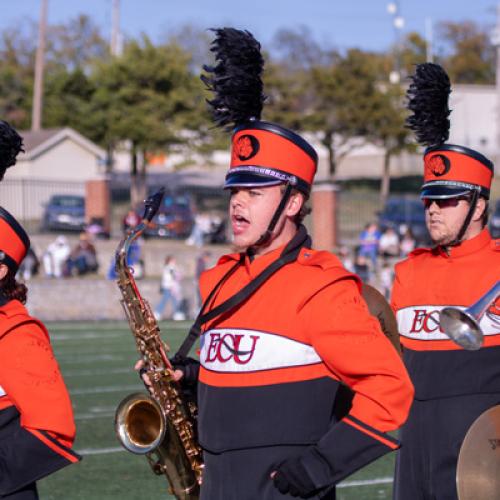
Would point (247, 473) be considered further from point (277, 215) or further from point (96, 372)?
point (96, 372)

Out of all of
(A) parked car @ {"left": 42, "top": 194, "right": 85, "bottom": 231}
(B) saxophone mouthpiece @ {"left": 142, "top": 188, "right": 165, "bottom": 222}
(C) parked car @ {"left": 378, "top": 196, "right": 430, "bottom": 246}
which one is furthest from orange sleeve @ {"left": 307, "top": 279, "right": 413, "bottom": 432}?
(C) parked car @ {"left": 378, "top": 196, "right": 430, "bottom": 246}

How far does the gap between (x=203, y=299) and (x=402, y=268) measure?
153cm

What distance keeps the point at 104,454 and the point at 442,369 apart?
4.06 metres

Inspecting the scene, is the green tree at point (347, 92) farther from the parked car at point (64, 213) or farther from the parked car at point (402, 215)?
the parked car at point (64, 213)

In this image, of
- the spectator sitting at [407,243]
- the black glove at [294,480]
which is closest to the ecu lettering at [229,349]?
the black glove at [294,480]

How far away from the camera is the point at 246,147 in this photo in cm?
343

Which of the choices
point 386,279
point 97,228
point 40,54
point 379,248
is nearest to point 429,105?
point 386,279

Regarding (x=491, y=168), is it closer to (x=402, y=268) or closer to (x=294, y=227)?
(x=402, y=268)

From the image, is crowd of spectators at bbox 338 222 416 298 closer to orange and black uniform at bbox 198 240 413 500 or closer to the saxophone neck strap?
the saxophone neck strap

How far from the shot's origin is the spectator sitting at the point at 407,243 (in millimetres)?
24047

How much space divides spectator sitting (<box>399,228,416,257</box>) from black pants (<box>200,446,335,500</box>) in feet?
68.4

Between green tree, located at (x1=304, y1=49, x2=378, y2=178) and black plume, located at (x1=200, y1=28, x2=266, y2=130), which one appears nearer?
black plume, located at (x1=200, y1=28, x2=266, y2=130)

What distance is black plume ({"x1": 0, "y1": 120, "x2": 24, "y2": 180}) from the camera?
3711 mm

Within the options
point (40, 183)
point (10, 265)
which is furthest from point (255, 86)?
point (40, 183)
